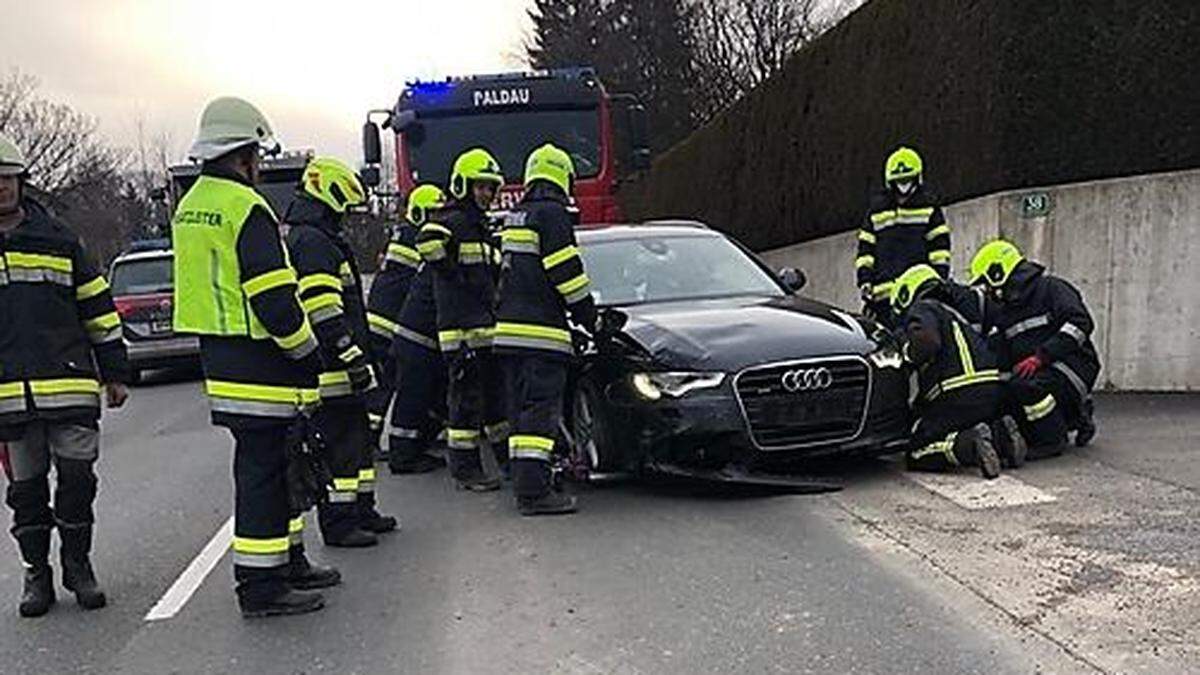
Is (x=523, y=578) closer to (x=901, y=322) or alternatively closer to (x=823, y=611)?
(x=823, y=611)

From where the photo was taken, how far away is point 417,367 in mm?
8109

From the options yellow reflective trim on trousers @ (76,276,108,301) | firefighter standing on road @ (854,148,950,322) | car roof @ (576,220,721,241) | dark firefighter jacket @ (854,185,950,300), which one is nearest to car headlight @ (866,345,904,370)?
car roof @ (576,220,721,241)

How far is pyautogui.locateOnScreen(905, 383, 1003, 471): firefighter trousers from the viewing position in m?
7.12

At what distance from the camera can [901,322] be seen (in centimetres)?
750

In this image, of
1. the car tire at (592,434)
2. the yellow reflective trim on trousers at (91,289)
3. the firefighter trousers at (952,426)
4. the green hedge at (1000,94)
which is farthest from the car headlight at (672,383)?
the green hedge at (1000,94)

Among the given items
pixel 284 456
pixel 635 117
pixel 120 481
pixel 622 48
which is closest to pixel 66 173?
pixel 622 48

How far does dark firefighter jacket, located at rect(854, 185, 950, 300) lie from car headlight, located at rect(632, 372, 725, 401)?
359 cm

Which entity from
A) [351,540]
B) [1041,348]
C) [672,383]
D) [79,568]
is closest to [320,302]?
[351,540]

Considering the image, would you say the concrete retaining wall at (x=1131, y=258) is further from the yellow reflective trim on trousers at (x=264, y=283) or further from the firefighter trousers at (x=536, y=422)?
the yellow reflective trim on trousers at (x=264, y=283)

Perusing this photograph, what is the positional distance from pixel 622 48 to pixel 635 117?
2917 cm

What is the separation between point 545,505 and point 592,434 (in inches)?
24.4

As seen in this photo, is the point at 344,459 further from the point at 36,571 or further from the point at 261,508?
the point at 36,571

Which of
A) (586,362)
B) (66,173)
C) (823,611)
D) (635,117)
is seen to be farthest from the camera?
(66,173)

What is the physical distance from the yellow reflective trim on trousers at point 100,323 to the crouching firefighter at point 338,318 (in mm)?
862
